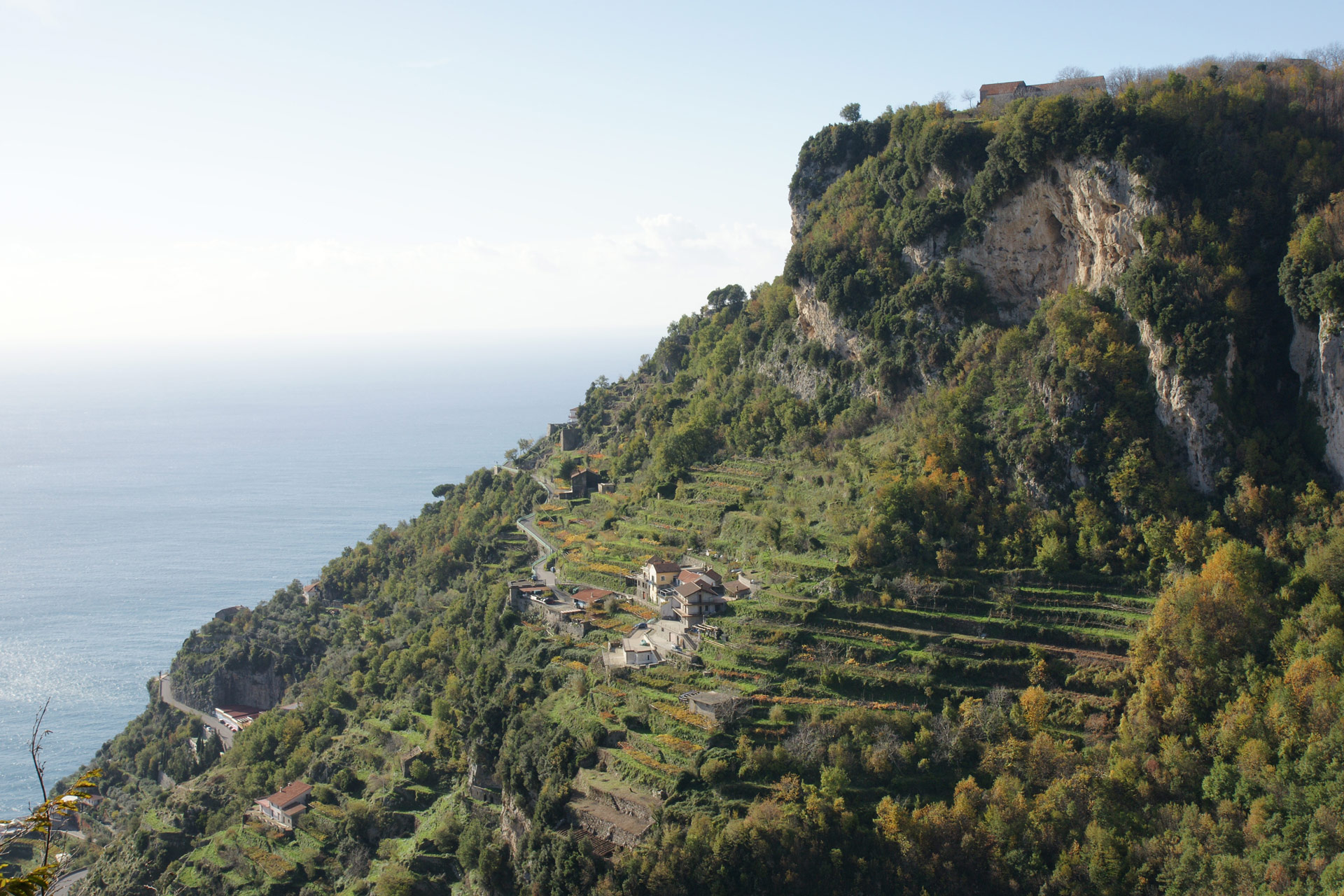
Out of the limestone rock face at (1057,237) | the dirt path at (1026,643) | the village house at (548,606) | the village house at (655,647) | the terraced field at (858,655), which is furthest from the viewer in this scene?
the village house at (548,606)

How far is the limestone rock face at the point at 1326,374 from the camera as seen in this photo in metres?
32.5

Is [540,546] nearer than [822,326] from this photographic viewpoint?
No

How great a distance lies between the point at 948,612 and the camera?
3450 centimetres

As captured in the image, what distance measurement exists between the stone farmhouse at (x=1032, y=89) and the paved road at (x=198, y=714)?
4853 cm

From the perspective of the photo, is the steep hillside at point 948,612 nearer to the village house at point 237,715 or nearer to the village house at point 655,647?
the village house at point 655,647

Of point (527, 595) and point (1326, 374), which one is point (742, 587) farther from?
point (1326, 374)

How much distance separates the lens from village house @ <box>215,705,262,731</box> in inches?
1966

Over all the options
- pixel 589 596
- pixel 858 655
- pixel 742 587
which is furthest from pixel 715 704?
pixel 589 596

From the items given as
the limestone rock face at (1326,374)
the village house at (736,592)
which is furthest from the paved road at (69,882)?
the limestone rock face at (1326,374)

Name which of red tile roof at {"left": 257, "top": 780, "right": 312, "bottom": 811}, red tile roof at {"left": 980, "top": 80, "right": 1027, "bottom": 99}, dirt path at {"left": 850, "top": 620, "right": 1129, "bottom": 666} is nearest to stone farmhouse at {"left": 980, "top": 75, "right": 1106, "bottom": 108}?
red tile roof at {"left": 980, "top": 80, "right": 1027, "bottom": 99}

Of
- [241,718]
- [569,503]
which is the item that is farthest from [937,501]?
[241,718]

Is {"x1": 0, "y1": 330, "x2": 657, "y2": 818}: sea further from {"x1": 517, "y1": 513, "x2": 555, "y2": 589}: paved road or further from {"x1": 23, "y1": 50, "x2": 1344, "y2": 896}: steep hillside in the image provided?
{"x1": 517, "y1": 513, "x2": 555, "y2": 589}: paved road

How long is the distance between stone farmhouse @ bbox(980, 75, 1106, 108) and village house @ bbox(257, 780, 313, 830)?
4225 cm

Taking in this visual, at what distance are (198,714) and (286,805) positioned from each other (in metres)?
18.3
